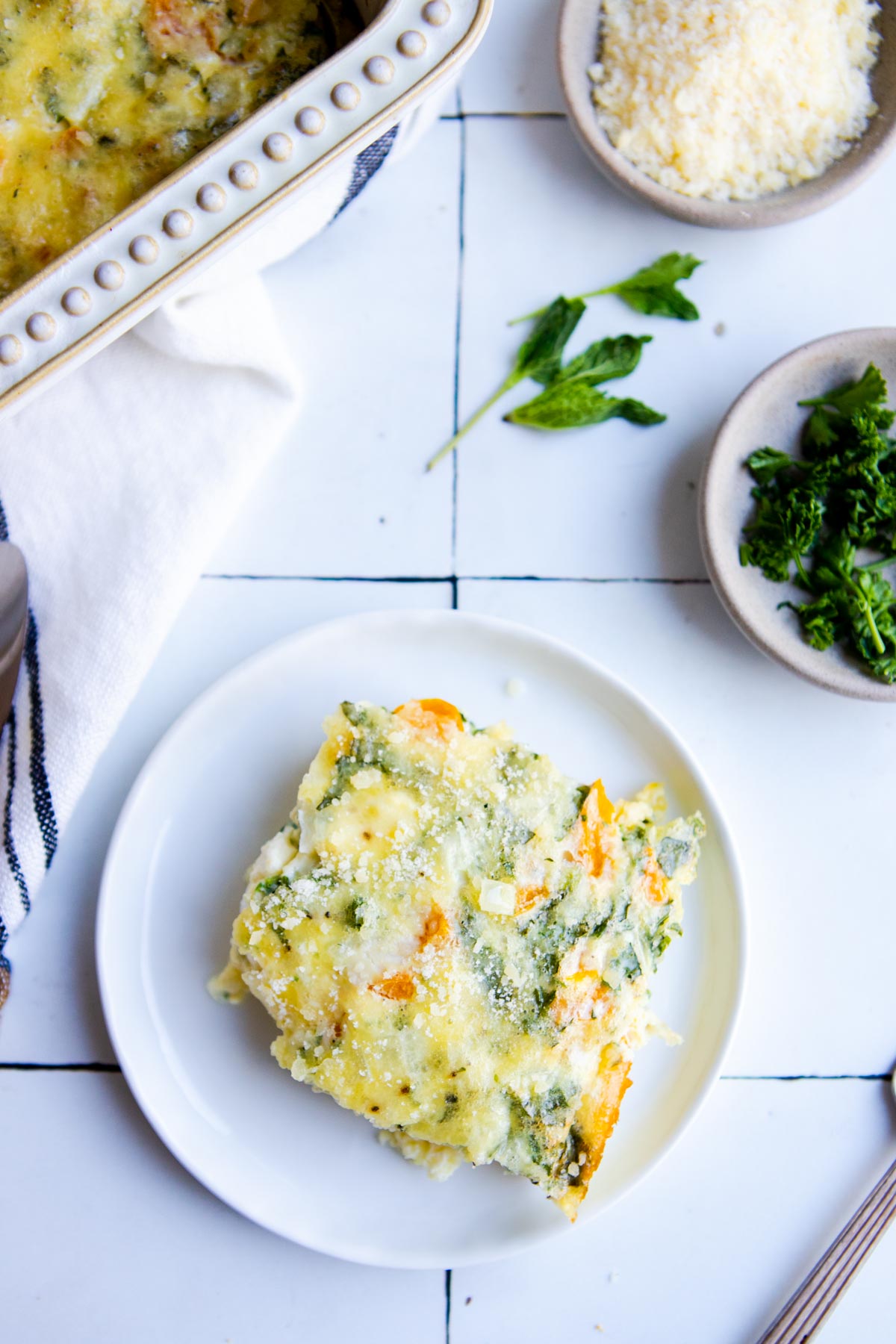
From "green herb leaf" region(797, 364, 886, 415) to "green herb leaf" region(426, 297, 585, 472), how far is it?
366mm

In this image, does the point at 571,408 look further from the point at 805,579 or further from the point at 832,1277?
the point at 832,1277

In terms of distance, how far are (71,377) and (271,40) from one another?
21.7 inches

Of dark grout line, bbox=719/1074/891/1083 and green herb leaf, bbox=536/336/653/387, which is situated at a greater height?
green herb leaf, bbox=536/336/653/387

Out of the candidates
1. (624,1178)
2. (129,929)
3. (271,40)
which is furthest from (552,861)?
(271,40)

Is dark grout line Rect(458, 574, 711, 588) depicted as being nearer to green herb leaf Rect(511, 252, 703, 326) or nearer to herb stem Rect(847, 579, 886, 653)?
herb stem Rect(847, 579, 886, 653)

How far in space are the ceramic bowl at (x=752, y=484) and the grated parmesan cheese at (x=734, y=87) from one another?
0.27 metres

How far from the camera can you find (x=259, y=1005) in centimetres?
156

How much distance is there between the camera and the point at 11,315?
1147mm

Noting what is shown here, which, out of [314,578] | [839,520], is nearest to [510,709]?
[314,578]

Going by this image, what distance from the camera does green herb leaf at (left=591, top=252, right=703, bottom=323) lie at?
1.68 m

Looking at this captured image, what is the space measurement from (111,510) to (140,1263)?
1106mm

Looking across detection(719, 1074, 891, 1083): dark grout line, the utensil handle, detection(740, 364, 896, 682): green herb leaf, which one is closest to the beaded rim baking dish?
detection(740, 364, 896, 682): green herb leaf

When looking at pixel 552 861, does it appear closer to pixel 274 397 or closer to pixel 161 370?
A: pixel 274 397

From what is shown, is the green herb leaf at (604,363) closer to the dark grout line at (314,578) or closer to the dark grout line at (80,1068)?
the dark grout line at (314,578)
